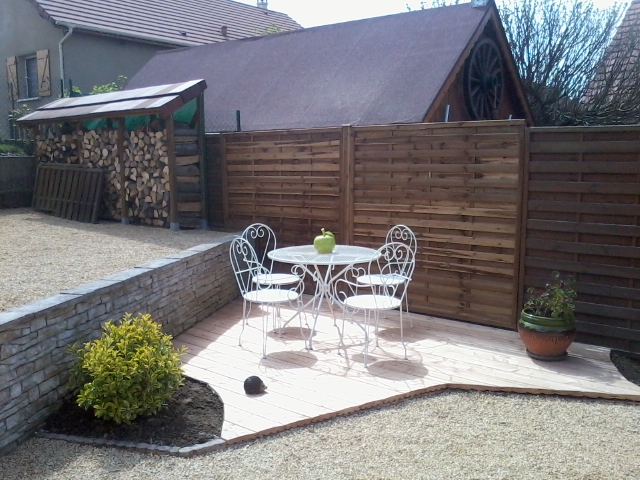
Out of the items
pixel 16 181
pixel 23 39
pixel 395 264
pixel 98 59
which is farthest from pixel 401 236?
pixel 23 39

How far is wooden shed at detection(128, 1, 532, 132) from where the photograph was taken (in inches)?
303

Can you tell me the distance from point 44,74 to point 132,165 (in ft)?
22.9

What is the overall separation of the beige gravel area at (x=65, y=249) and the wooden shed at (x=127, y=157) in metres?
0.31

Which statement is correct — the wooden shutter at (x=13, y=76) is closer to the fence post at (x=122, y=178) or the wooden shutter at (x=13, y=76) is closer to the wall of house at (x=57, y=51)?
the wall of house at (x=57, y=51)

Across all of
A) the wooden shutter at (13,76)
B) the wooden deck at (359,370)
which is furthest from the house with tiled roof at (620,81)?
the wooden shutter at (13,76)

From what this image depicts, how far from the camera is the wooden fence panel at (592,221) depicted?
4656 millimetres

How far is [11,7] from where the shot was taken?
1428 cm

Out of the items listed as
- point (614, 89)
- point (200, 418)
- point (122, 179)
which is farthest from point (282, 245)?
point (614, 89)

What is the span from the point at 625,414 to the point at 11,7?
15.7 meters

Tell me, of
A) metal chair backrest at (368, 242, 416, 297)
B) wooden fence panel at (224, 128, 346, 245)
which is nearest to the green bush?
metal chair backrest at (368, 242, 416, 297)

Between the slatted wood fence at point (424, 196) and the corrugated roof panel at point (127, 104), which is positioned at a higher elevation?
the corrugated roof panel at point (127, 104)

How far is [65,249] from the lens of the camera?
641cm

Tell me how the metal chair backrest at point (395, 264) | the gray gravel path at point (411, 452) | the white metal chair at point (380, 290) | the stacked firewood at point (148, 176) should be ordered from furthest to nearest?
1. the stacked firewood at point (148, 176)
2. the metal chair backrest at point (395, 264)
3. the white metal chair at point (380, 290)
4. the gray gravel path at point (411, 452)

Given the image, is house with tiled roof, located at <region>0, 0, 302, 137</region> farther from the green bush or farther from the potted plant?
the potted plant
